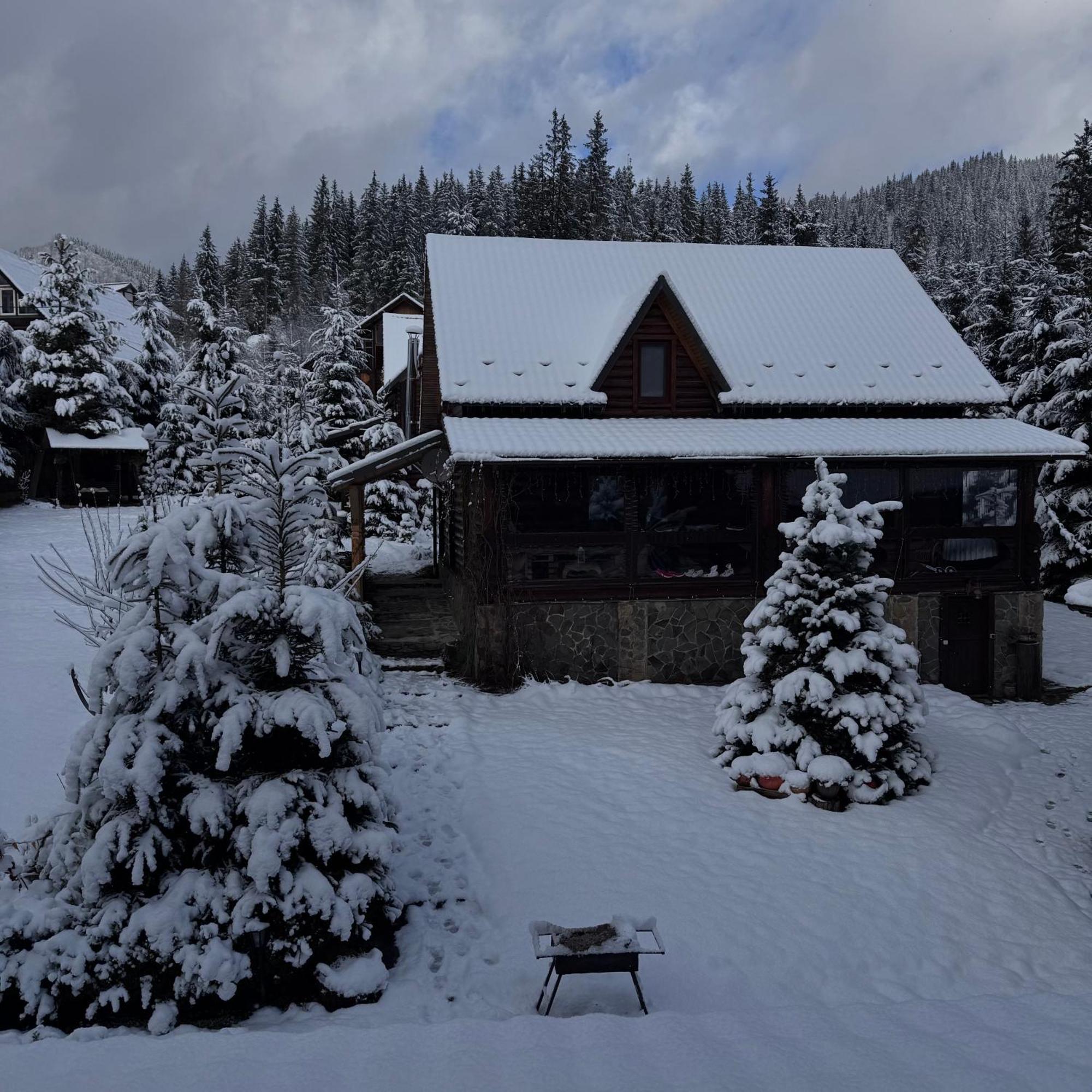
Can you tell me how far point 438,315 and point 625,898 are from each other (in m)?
12.8

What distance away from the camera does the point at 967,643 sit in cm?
1567

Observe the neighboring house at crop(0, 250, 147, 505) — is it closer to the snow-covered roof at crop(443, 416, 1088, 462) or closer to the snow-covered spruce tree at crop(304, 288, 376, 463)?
the snow-covered spruce tree at crop(304, 288, 376, 463)

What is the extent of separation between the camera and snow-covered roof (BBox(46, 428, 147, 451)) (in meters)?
30.0

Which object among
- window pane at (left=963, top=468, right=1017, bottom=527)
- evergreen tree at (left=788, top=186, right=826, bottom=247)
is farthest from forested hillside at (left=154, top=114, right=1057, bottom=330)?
window pane at (left=963, top=468, right=1017, bottom=527)

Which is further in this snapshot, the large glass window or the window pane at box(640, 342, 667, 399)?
the window pane at box(640, 342, 667, 399)

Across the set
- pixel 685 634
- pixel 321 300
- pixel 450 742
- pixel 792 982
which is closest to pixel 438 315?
pixel 685 634

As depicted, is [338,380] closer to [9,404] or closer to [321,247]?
[9,404]

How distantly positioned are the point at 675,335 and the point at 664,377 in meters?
0.85

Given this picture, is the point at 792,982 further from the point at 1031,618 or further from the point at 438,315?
the point at 438,315

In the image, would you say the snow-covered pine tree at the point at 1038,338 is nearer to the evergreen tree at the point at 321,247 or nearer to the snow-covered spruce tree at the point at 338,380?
the snow-covered spruce tree at the point at 338,380

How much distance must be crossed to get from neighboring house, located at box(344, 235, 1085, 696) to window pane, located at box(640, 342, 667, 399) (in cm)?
3

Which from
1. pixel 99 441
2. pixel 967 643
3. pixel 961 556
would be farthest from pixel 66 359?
pixel 967 643

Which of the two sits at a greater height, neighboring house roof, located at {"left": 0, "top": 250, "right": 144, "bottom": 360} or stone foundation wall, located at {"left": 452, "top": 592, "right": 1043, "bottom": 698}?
neighboring house roof, located at {"left": 0, "top": 250, "right": 144, "bottom": 360}

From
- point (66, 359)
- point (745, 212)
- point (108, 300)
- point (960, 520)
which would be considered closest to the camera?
point (960, 520)
